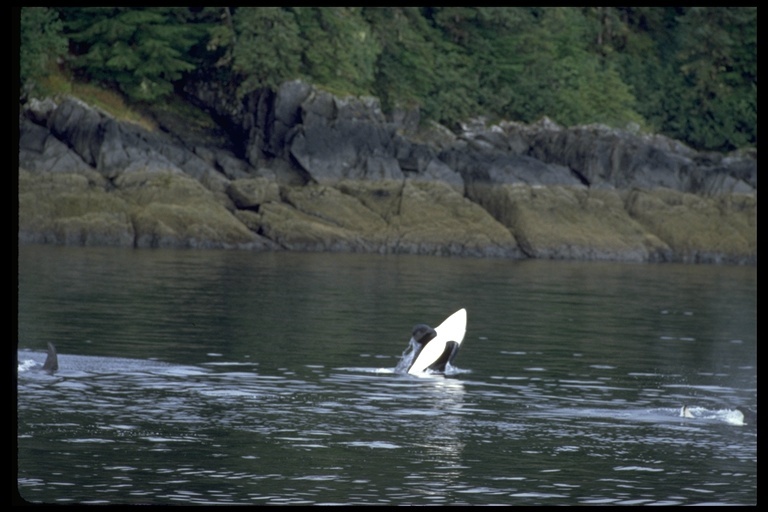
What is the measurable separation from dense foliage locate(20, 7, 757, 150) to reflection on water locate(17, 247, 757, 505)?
1042 inches

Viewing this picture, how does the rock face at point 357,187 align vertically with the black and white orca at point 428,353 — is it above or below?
above

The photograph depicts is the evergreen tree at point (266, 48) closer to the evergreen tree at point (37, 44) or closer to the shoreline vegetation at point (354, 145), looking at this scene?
the shoreline vegetation at point (354, 145)

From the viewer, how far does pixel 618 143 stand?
214 feet

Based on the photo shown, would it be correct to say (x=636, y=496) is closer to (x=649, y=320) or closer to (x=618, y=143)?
(x=649, y=320)

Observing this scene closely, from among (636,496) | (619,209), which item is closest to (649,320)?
(636,496)

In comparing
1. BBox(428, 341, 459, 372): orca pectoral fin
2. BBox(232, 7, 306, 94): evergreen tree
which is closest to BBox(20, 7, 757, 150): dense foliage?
BBox(232, 7, 306, 94): evergreen tree

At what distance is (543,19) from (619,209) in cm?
1890

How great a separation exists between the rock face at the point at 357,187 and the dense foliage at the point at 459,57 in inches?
82.7

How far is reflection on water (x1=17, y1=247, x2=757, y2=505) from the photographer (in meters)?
12.3

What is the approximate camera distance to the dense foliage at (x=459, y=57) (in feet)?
203

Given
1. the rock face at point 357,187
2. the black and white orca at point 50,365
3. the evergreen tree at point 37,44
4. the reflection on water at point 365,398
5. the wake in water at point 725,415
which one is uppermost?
the evergreen tree at point 37,44

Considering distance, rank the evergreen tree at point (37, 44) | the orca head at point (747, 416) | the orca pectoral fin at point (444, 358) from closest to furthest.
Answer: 1. the orca head at point (747, 416)
2. the orca pectoral fin at point (444, 358)
3. the evergreen tree at point (37, 44)

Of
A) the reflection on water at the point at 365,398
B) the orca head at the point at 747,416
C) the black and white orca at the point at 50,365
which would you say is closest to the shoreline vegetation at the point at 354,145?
the reflection on water at the point at 365,398

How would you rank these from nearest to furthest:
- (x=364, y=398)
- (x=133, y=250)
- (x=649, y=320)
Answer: (x=364, y=398), (x=649, y=320), (x=133, y=250)
